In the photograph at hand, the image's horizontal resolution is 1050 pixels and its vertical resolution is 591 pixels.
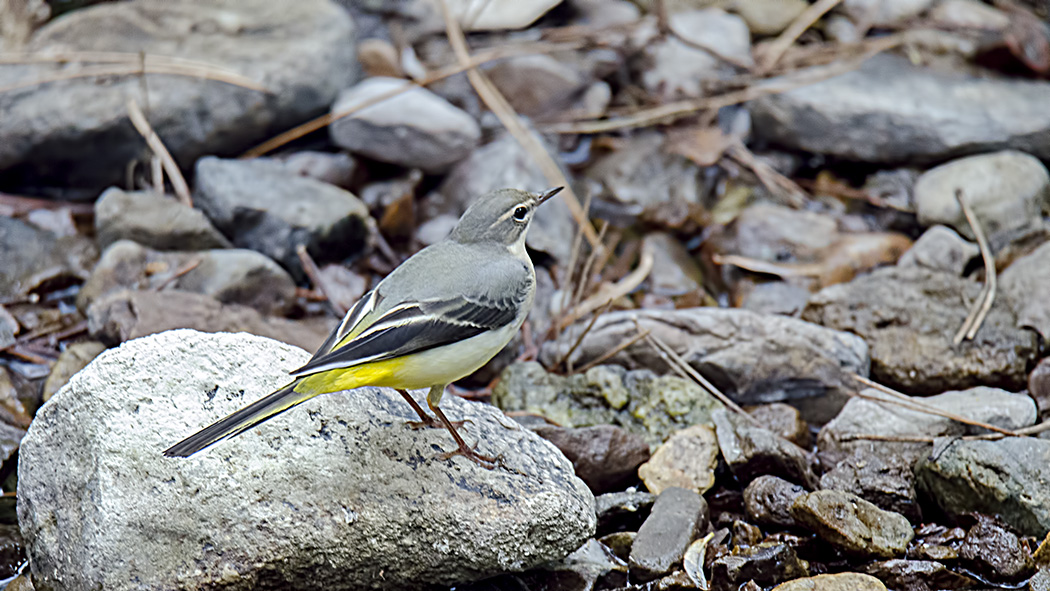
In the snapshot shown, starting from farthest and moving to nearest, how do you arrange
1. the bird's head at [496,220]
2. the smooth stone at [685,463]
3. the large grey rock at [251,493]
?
the smooth stone at [685,463] → the bird's head at [496,220] → the large grey rock at [251,493]

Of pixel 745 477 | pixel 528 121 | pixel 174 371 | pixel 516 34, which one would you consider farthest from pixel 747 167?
pixel 174 371

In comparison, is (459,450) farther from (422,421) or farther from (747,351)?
(747,351)

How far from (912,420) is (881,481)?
0.62m

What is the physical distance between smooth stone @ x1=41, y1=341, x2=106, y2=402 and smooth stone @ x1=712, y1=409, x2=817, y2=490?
3.78 metres

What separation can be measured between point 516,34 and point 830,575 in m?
6.41

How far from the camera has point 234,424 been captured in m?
3.63

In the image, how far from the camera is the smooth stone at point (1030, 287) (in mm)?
6328

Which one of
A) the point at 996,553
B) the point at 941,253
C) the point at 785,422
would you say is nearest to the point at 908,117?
the point at 941,253

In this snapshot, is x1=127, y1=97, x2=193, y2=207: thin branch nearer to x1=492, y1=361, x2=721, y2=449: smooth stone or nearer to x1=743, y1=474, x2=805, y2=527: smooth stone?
x1=492, y1=361, x2=721, y2=449: smooth stone

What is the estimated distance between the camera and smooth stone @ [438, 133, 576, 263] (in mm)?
7480

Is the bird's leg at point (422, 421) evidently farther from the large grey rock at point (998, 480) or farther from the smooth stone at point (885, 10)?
the smooth stone at point (885, 10)

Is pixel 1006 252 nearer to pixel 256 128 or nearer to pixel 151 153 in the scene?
pixel 256 128

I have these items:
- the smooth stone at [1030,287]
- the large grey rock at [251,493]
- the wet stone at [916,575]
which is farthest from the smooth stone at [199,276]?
the smooth stone at [1030,287]

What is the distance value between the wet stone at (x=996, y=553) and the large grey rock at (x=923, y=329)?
1.53 metres
